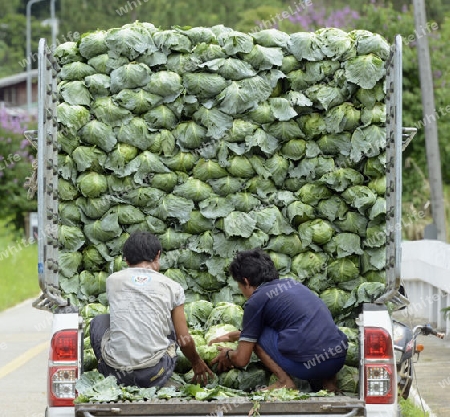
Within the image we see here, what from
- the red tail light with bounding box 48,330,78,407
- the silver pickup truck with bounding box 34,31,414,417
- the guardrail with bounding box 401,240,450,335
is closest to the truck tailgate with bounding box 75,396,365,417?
the silver pickup truck with bounding box 34,31,414,417

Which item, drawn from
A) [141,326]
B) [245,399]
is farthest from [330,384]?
[141,326]

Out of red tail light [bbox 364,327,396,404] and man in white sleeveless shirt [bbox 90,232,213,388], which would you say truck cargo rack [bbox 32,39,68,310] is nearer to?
man in white sleeveless shirt [bbox 90,232,213,388]

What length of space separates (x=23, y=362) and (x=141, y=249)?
7.13 meters

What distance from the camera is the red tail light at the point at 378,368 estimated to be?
6.80 metres

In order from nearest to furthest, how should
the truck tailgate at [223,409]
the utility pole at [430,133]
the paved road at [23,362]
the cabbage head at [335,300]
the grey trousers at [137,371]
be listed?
the truck tailgate at [223,409], the grey trousers at [137,371], the cabbage head at [335,300], the paved road at [23,362], the utility pole at [430,133]

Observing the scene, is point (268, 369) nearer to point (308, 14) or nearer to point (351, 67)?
point (351, 67)

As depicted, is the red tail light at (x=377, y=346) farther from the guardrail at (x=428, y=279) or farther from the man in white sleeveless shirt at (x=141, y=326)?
the guardrail at (x=428, y=279)

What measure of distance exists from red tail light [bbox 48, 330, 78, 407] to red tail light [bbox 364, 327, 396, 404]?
1645 millimetres

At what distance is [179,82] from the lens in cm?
889

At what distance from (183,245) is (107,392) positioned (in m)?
2.26

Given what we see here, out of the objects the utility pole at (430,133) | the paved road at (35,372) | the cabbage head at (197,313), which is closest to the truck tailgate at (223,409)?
the cabbage head at (197,313)

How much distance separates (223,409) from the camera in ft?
22.0

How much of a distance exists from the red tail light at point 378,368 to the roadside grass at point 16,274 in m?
15.8

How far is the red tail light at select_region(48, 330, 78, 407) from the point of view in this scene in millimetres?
6898
